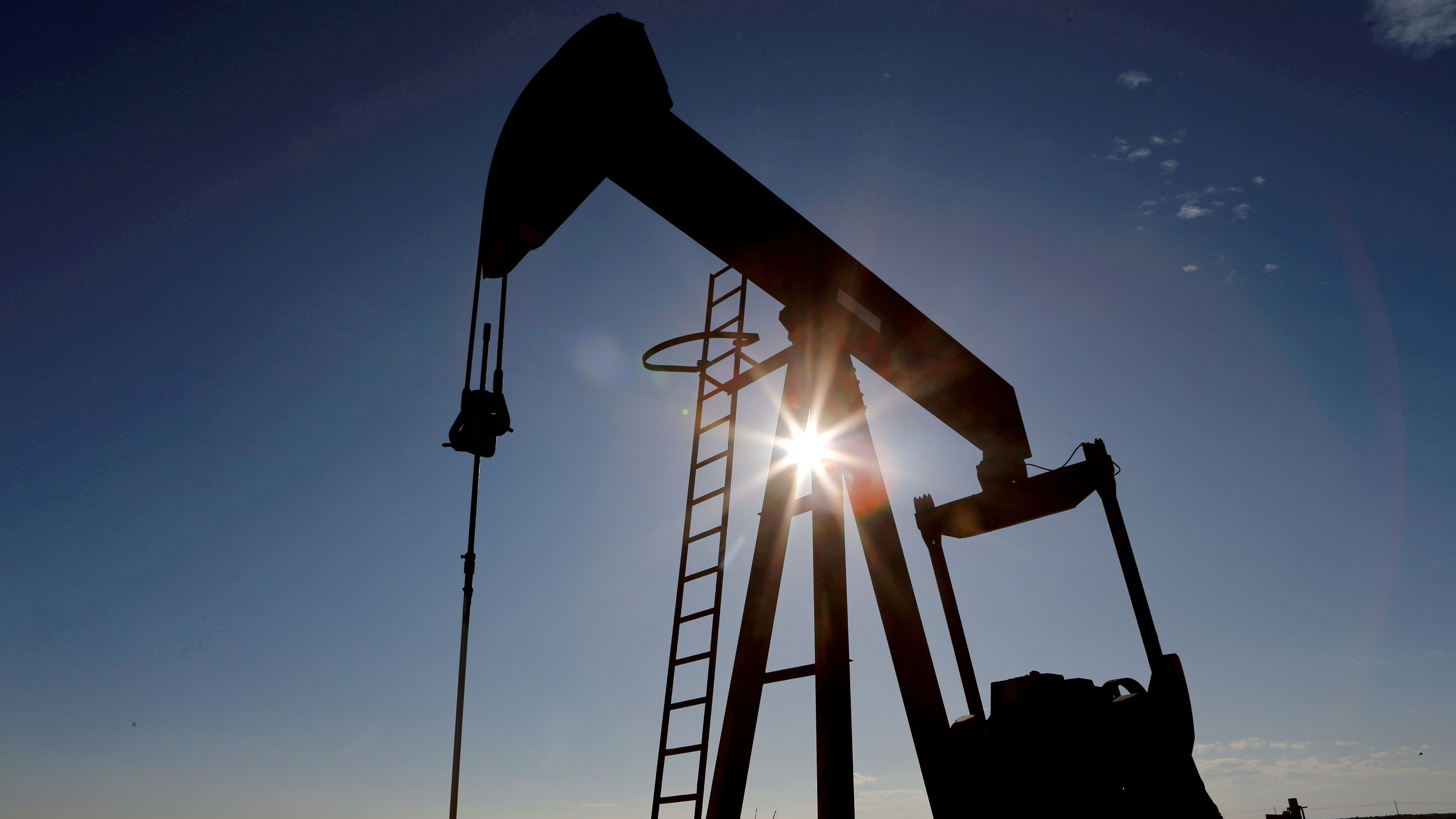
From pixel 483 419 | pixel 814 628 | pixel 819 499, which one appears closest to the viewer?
pixel 483 419

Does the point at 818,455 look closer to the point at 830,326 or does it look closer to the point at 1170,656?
the point at 830,326

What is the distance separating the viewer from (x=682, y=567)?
4.77 meters

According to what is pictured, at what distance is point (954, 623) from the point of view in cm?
556

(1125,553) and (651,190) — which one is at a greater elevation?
(651,190)

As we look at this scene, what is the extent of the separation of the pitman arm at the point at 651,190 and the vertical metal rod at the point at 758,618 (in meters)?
0.62

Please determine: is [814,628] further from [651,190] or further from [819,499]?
[651,190]

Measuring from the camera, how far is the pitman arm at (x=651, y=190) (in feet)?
12.7

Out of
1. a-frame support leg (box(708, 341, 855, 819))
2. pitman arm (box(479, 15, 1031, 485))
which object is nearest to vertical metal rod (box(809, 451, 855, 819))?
a-frame support leg (box(708, 341, 855, 819))

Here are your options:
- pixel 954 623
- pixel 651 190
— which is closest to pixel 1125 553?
pixel 954 623

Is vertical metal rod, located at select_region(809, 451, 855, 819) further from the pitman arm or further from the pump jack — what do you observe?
the pitman arm

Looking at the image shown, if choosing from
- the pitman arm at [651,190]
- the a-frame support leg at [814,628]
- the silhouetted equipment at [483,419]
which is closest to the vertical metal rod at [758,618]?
the a-frame support leg at [814,628]

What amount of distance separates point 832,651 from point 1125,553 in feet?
6.81

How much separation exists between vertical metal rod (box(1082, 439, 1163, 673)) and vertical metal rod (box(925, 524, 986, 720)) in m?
1.10

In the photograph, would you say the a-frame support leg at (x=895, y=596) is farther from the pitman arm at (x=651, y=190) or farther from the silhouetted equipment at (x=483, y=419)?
the silhouetted equipment at (x=483, y=419)
